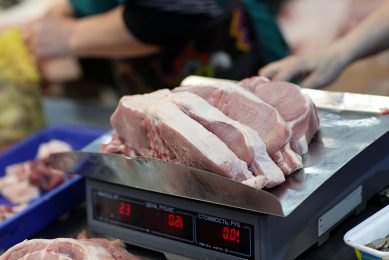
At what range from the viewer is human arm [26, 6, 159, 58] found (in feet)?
9.05

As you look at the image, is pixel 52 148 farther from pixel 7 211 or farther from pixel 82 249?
pixel 82 249

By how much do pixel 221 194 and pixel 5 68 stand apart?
123 centimetres

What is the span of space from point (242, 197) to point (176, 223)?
0.22 m

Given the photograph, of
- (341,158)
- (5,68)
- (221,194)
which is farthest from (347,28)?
(221,194)

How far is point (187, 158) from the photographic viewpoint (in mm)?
1291

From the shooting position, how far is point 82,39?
9.33ft

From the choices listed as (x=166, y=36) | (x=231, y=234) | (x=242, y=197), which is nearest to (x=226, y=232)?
(x=231, y=234)

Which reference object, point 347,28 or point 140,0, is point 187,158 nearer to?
point 140,0

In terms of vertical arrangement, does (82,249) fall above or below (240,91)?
below

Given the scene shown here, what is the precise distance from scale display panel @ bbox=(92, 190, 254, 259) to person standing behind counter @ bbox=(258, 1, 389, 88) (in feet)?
1.92

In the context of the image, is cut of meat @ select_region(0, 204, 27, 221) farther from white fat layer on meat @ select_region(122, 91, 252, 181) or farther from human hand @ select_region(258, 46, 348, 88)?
human hand @ select_region(258, 46, 348, 88)

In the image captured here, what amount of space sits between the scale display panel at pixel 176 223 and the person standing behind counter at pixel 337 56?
1.92 feet

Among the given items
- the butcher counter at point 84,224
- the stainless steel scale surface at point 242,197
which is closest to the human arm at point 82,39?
the butcher counter at point 84,224

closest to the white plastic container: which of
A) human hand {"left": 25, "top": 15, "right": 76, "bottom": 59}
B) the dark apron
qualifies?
the dark apron
